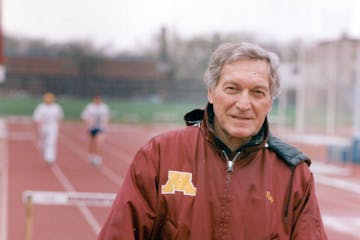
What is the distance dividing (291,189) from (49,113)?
15232mm

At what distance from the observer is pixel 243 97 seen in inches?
89.7

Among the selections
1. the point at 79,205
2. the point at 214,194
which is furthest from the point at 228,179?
the point at 79,205

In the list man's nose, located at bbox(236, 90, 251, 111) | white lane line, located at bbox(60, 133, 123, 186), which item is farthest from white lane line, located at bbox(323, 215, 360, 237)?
man's nose, located at bbox(236, 90, 251, 111)

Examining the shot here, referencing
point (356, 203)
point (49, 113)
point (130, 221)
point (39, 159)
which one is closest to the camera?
point (130, 221)

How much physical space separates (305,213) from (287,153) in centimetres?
19

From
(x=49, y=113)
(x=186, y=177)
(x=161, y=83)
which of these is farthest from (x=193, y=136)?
(x=161, y=83)

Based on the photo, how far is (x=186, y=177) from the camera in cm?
226

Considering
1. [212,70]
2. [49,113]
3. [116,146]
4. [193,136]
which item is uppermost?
[212,70]

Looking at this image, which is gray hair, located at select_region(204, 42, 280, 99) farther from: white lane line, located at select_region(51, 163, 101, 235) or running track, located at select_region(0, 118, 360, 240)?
white lane line, located at select_region(51, 163, 101, 235)

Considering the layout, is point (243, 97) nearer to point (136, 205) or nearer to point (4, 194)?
point (136, 205)

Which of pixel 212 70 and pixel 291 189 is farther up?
pixel 212 70

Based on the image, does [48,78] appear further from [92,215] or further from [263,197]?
[263,197]

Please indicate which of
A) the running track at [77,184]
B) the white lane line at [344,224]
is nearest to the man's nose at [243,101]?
the running track at [77,184]

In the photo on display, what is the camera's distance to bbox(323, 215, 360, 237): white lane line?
10141mm
